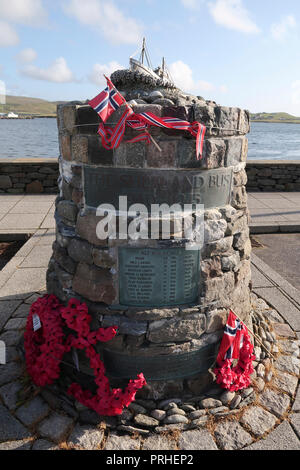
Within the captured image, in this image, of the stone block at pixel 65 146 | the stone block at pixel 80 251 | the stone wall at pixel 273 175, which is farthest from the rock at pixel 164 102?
the stone wall at pixel 273 175

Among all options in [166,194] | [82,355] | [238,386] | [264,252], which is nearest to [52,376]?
[82,355]

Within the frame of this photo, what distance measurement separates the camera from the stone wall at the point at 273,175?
10367 millimetres

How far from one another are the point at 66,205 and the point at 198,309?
1491 mm

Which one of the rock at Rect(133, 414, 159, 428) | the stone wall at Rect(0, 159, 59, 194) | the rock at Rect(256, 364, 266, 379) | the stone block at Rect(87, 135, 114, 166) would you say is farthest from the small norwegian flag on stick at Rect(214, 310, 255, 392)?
the stone wall at Rect(0, 159, 59, 194)

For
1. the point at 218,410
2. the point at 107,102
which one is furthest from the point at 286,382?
the point at 107,102

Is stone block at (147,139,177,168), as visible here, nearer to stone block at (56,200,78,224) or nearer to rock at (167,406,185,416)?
stone block at (56,200,78,224)

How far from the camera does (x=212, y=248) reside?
286 cm

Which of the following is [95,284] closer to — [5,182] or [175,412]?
[175,412]

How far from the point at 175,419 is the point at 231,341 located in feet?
2.66

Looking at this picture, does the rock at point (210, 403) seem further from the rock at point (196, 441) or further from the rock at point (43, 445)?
the rock at point (43, 445)

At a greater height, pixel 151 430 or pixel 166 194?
pixel 166 194

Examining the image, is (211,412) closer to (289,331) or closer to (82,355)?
(82,355)

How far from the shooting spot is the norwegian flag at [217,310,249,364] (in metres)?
3.00

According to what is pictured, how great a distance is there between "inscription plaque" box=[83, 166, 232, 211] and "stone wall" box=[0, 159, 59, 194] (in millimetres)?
7194
